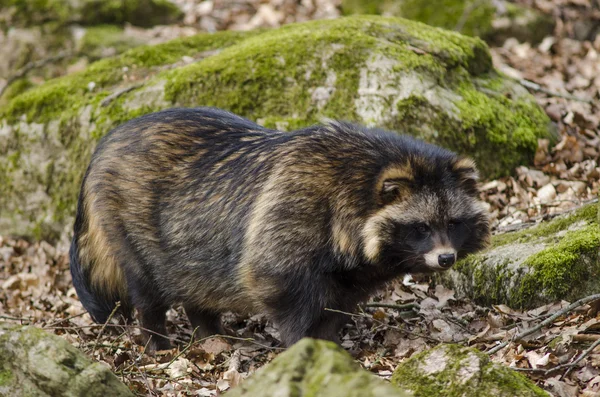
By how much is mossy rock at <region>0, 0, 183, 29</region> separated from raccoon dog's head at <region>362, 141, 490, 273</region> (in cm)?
964

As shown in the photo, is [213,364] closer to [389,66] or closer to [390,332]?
[390,332]

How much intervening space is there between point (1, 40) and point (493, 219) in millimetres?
9402

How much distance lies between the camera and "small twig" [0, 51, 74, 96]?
40.3 feet

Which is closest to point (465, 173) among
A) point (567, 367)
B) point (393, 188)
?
point (393, 188)

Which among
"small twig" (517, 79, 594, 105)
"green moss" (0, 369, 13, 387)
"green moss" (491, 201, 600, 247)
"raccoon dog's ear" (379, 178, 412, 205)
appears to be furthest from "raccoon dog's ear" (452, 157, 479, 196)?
"small twig" (517, 79, 594, 105)

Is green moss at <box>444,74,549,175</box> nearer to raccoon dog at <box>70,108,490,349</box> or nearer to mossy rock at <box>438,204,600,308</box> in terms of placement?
mossy rock at <box>438,204,600,308</box>

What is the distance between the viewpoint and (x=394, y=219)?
18.4 ft

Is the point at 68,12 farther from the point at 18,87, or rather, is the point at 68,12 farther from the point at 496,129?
the point at 496,129

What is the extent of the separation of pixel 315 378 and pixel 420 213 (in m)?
2.90

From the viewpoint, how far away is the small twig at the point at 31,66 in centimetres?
1228

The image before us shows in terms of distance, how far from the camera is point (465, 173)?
5.78 meters

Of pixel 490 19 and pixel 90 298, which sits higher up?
pixel 490 19

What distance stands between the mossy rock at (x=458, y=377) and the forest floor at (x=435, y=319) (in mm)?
410

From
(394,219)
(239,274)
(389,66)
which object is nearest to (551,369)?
(394,219)
